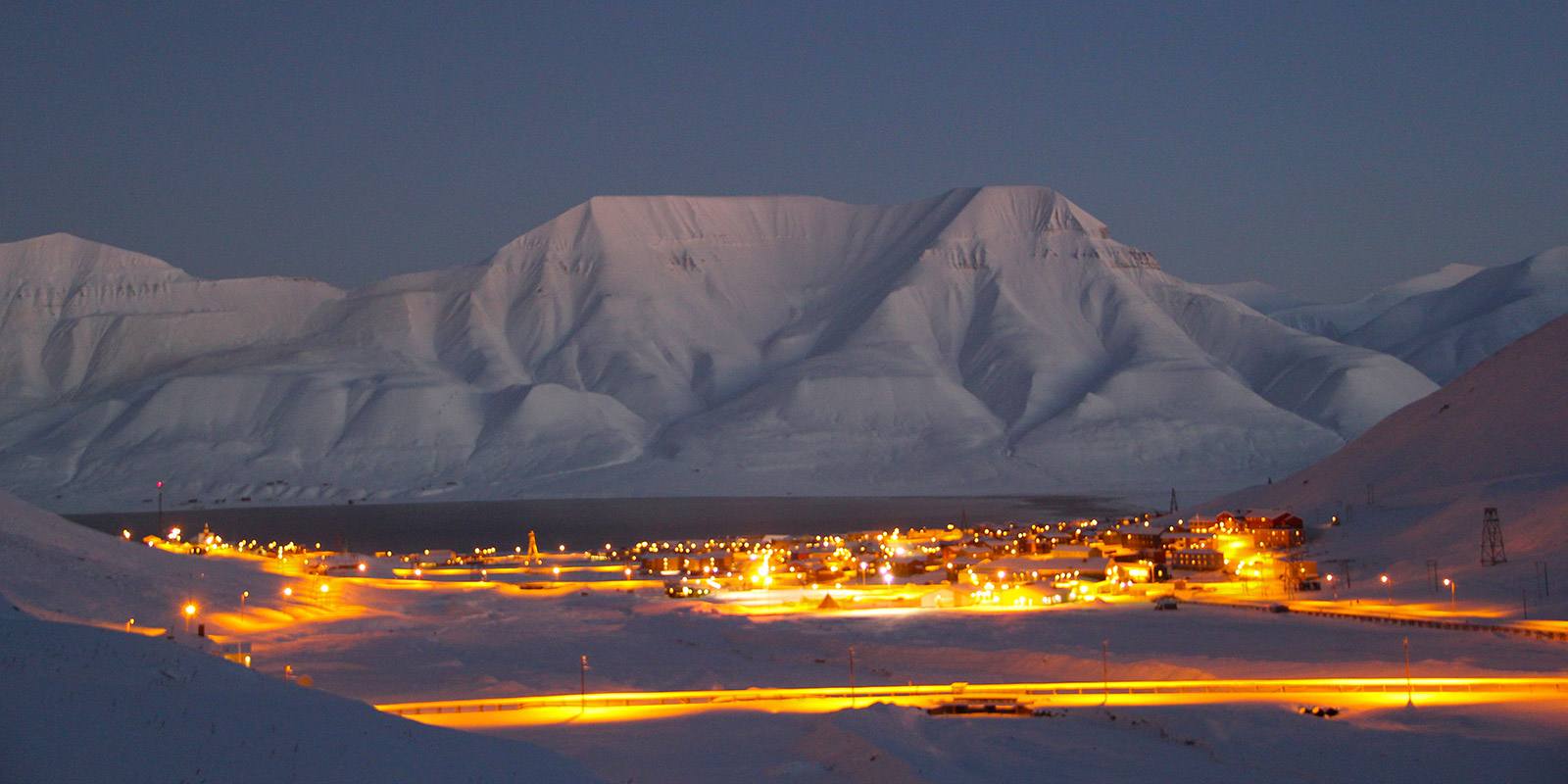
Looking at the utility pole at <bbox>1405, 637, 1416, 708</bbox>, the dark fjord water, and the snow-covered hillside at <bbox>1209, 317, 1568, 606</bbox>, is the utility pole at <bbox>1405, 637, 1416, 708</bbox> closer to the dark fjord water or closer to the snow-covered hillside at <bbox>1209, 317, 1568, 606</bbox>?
the snow-covered hillside at <bbox>1209, 317, 1568, 606</bbox>

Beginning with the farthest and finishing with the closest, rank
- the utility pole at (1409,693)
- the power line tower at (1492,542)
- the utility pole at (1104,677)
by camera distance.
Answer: the power line tower at (1492,542)
the utility pole at (1104,677)
the utility pole at (1409,693)

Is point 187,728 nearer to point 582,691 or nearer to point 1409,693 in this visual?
point 582,691

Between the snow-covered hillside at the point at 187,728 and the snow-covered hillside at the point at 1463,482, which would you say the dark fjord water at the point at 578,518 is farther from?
the snow-covered hillside at the point at 187,728

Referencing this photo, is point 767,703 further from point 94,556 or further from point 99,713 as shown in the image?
point 94,556

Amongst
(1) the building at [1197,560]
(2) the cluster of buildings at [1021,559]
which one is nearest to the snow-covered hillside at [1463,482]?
(2) the cluster of buildings at [1021,559]

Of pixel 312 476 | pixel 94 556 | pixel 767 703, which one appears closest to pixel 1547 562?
pixel 767 703

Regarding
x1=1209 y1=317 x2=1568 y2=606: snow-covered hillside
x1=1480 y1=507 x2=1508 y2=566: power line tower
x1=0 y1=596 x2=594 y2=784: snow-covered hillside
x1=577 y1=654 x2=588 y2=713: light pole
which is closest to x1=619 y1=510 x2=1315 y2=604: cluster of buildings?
x1=1209 y1=317 x2=1568 y2=606: snow-covered hillside

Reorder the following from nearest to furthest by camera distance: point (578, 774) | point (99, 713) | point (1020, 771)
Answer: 1. point (99, 713)
2. point (578, 774)
3. point (1020, 771)
